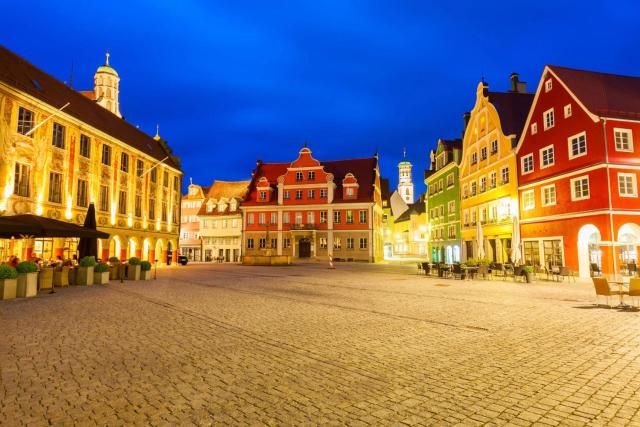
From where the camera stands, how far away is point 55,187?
25.4 meters

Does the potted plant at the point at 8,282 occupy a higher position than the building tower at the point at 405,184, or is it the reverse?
the building tower at the point at 405,184

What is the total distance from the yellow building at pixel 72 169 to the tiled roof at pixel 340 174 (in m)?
17.3

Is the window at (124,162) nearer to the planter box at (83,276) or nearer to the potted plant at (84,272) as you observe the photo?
the potted plant at (84,272)

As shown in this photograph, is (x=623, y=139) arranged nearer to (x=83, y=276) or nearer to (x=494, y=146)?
(x=494, y=146)

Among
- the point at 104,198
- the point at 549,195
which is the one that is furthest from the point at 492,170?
the point at 104,198

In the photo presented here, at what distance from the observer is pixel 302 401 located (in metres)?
4.53

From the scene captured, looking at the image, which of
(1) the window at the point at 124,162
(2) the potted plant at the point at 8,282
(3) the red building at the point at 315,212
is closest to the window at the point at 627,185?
(2) the potted plant at the point at 8,282

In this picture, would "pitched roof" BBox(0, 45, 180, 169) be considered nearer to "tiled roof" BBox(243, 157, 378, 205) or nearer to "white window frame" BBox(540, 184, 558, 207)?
"tiled roof" BBox(243, 157, 378, 205)

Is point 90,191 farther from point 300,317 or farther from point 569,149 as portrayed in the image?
point 569,149

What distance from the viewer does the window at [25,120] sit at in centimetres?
2286

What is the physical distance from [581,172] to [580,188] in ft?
3.22

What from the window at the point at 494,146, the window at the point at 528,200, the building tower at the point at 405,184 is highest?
the building tower at the point at 405,184

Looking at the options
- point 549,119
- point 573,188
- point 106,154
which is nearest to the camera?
point 573,188

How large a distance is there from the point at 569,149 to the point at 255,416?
26826mm
